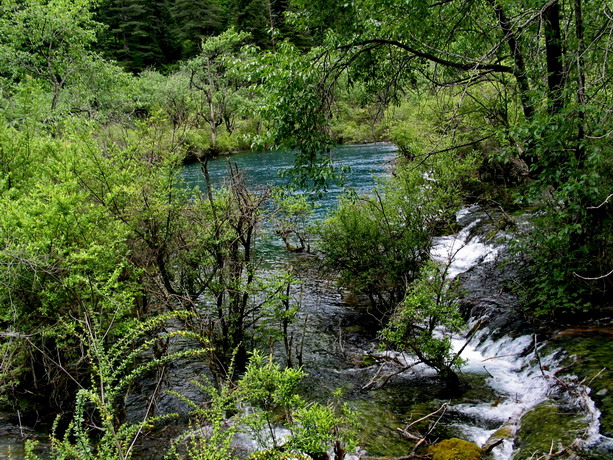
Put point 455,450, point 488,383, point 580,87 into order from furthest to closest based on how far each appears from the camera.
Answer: point 488,383
point 580,87
point 455,450

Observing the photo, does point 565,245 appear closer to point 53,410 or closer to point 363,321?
point 363,321

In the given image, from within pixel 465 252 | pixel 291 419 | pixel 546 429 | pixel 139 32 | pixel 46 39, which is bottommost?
pixel 465 252

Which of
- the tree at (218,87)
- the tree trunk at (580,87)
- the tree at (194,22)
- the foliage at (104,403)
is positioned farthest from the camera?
the tree at (194,22)

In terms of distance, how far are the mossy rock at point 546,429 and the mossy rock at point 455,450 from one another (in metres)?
0.46

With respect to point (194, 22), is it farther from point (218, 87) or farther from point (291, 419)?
point (291, 419)

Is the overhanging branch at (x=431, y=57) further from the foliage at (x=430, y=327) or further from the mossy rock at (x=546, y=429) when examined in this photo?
the mossy rock at (x=546, y=429)

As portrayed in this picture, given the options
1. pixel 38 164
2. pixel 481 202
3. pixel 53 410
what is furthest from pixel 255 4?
pixel 53 410

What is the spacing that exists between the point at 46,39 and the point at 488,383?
17.3 m

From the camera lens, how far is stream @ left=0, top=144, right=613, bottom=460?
5199 millimetres

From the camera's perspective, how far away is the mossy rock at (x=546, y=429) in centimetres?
482

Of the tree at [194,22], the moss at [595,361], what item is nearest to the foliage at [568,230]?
the moss at [595,361]

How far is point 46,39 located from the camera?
14461 mm

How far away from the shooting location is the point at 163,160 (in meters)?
8.05

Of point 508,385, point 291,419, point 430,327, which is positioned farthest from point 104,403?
point 508,385
